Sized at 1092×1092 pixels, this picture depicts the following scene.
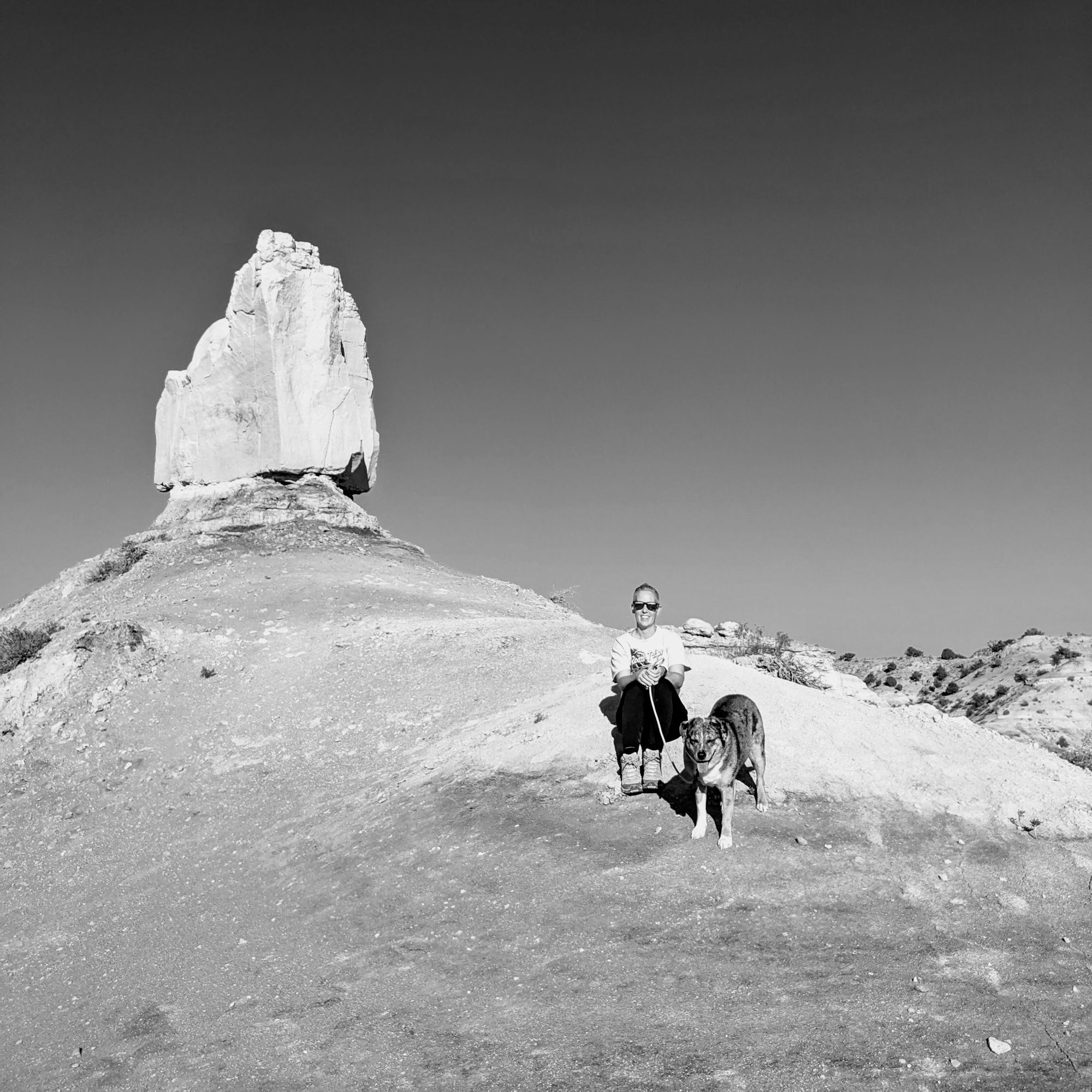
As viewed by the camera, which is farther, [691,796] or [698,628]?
[698,628]

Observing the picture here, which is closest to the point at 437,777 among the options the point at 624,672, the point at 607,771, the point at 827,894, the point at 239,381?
the point at 607,771

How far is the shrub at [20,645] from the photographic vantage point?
17625 millimetres

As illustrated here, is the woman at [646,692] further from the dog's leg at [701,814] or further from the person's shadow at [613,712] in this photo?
the dog's leg at [701,814]

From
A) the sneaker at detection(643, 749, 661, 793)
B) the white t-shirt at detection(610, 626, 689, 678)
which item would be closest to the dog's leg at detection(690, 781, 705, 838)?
the sneaker at detection(643, 749, 661, 793)

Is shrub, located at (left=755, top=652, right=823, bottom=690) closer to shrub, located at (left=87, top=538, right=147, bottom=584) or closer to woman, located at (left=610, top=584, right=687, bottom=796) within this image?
woman, located at (left=610, top=584, right=687, bottom=796)

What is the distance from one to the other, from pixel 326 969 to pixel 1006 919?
18.0ft

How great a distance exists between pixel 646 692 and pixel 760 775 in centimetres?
136

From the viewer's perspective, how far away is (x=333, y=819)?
10.8 m

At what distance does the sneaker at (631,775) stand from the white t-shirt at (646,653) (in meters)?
0.86

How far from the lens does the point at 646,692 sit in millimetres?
9016

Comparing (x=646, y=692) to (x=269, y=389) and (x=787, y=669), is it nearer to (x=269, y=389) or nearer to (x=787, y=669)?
(x=787, y=669)

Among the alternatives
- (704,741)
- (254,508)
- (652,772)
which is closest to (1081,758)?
(652,772)

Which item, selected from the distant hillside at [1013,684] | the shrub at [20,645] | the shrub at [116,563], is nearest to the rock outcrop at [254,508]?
the shrub at [116,563]

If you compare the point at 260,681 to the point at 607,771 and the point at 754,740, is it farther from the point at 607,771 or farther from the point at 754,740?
the point at 754,740
